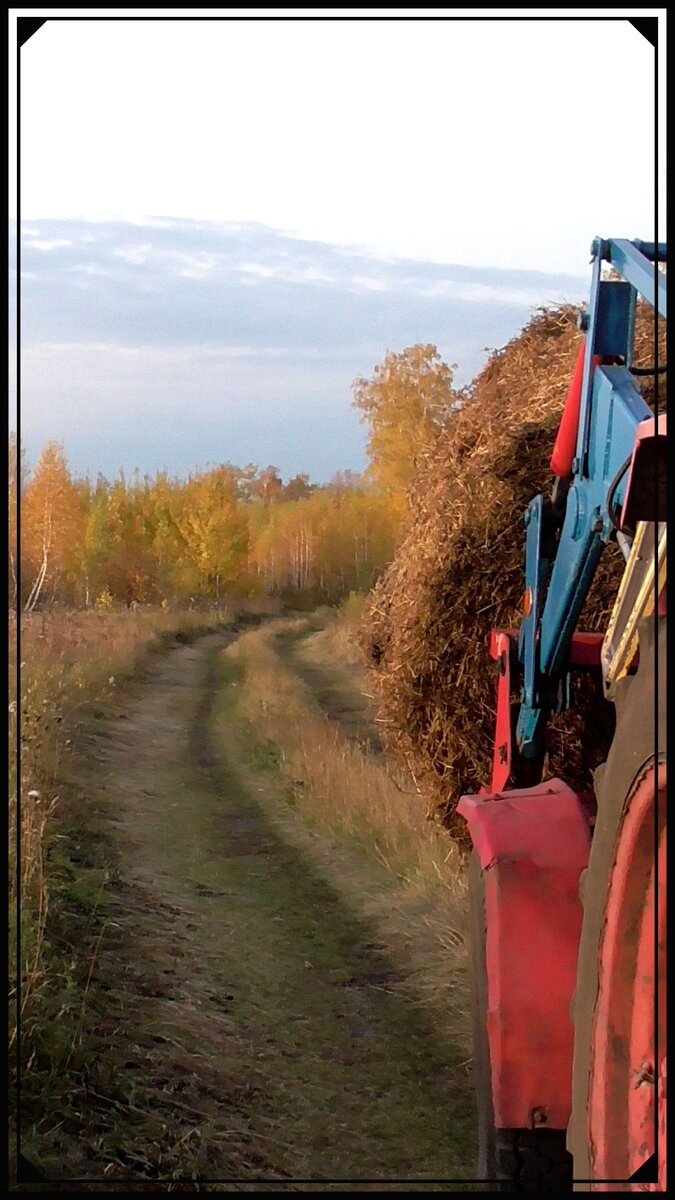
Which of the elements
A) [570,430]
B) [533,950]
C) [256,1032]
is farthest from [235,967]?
[570,430]

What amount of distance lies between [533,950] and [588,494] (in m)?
1.19

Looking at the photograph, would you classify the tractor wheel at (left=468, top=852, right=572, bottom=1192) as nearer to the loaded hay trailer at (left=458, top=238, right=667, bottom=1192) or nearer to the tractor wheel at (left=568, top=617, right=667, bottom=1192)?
the loaded hay trailer at (left=458, top=238, right=667, bottom=1192)

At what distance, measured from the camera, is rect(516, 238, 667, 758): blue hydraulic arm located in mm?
2428

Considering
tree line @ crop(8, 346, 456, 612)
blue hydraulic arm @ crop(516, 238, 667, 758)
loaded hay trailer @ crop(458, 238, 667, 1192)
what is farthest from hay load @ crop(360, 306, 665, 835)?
tree line @ crop(8, 346, 456, 612)

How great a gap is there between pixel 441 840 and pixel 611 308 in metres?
4.12

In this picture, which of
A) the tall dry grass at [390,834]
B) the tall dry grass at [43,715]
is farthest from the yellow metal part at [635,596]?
the tall dry grass at [390,834]

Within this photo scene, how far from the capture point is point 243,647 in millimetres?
20109

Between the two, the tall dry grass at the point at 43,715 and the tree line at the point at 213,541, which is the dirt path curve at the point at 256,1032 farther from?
the tree line at the point at 213,541

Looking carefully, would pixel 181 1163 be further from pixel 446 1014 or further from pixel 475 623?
pixel 475 623

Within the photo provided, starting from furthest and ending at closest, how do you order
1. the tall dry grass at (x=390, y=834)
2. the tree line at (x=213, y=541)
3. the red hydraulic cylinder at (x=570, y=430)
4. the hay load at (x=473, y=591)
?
the tree line at (x=213, y=541) → the tall dry grass at (x=390, y=834) → the hay load at (x=473, y=591) → the red hydraulic cylinder at (x=570, y=430)

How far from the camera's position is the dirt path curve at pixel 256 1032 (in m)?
3.50

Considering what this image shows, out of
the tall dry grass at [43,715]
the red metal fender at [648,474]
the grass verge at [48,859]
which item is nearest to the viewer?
the red metal fender at [648,474]

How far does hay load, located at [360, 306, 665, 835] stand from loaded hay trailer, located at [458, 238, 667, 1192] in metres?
0.55
